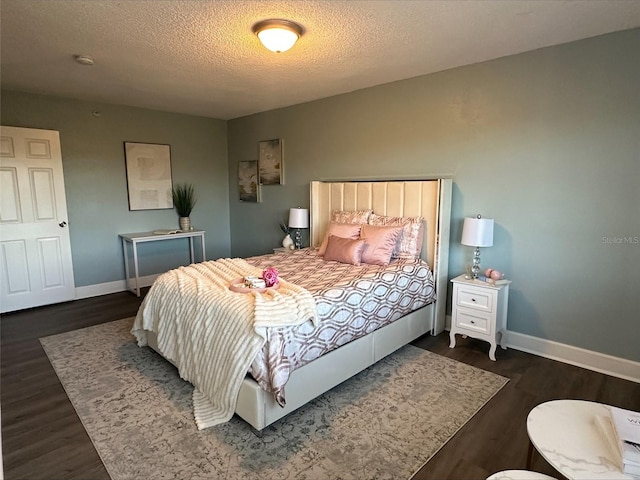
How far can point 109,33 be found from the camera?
253 cm

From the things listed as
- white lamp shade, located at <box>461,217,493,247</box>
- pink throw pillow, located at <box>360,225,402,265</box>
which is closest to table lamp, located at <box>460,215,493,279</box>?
white lamp shade, located at <box>461,217,493,247</box>

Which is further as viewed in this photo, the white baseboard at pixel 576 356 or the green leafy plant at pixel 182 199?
the green leafy plant at pixel 182 199

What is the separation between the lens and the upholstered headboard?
3332 millimetres

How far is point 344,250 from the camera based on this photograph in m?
3.38

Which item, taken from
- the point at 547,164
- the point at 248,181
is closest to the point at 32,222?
the point at 248,181

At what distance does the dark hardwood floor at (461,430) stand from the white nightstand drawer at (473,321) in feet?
0.76

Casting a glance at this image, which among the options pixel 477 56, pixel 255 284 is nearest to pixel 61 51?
pixel 255 284

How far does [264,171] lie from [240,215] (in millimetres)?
1014

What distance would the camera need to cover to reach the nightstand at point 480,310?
9.63ft

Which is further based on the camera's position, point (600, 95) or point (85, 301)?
point (85, 301)

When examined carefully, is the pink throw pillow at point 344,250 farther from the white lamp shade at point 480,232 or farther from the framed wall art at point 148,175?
the framed wall art at point 148,175

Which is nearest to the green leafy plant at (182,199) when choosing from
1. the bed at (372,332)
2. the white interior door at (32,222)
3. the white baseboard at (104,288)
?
the white baseboard at (104,288)

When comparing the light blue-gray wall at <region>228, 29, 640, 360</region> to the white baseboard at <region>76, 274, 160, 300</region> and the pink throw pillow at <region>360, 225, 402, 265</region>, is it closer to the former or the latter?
the pink throw pillow at <region>360, 225, 402, 265</region>

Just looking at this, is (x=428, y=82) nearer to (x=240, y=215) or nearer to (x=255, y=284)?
(x=255, y=284)
